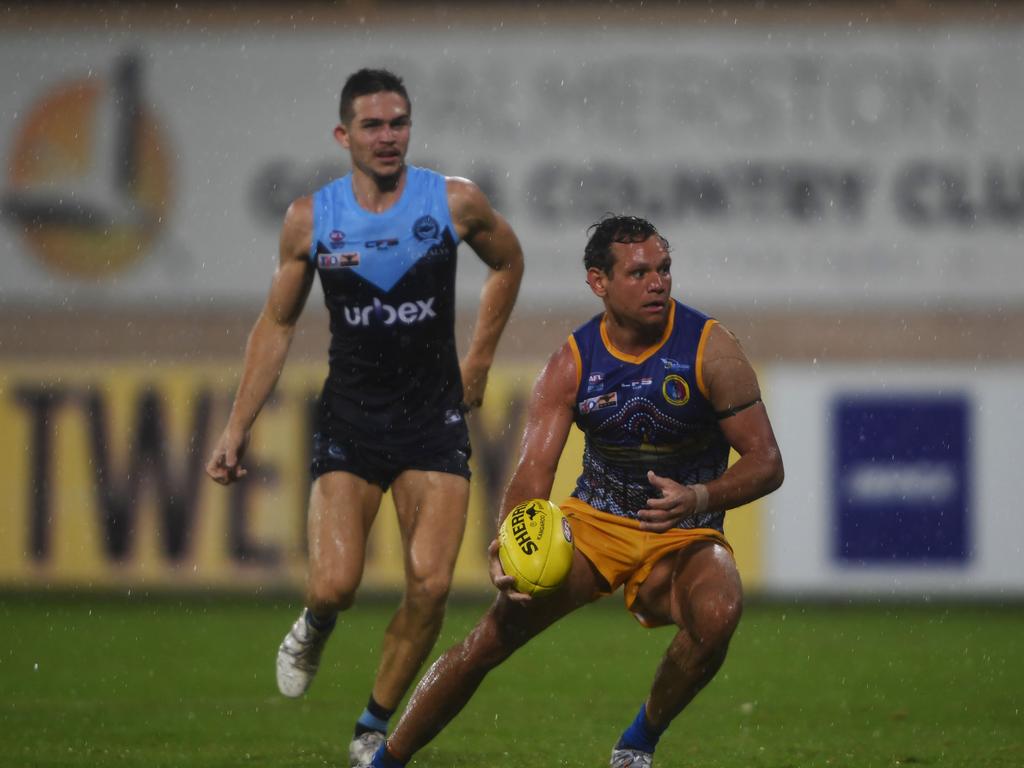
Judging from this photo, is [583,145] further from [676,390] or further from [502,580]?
[502,580]

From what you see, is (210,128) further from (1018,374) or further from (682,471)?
(682,471)

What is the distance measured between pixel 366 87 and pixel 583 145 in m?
9.89

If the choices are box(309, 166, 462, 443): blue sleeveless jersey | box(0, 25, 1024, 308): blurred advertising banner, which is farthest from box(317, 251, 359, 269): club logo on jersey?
box(0, 25, 1024, 308): blurred advertising banner

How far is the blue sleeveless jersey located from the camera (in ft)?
20.9

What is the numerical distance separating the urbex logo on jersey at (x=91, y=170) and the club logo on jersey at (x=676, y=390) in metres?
11.6

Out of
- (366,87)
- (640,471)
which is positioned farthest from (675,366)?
(366,87)

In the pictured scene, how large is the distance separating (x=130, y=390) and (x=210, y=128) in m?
4.93

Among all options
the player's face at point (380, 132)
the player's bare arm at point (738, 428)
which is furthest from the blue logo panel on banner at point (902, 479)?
the player's bare arm at point (738, 428)

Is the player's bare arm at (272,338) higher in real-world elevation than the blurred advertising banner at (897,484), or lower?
higher

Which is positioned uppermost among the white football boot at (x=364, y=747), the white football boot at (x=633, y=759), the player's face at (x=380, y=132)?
the player's face at (x=380, y=132)

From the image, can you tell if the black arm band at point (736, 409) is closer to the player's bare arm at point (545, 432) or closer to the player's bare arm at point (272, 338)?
the player's bare arm at point (545, 432)

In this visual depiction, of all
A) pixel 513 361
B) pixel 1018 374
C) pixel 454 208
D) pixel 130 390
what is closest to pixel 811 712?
pixel 454 208

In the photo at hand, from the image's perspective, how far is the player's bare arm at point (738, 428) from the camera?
5328 mm

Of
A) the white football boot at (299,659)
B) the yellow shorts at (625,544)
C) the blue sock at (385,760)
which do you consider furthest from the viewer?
the white football boot at (299,659)
